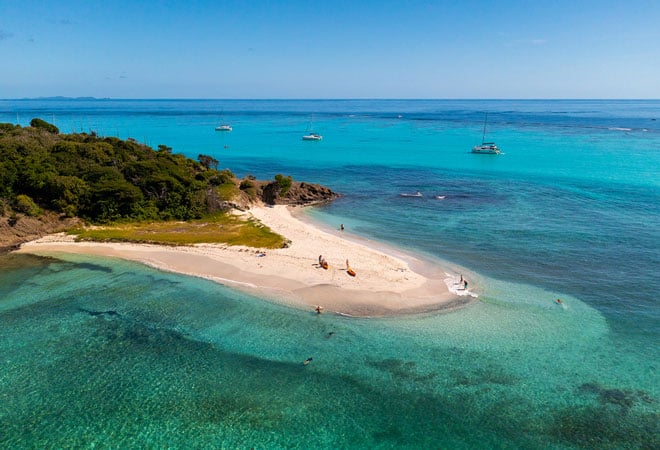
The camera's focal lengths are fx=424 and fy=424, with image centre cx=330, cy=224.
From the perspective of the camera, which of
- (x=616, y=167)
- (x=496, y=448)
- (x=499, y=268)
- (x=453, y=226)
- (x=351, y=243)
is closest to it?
(x=496, y=448)

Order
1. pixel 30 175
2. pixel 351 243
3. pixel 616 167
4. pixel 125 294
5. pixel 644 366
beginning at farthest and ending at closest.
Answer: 1. pixel 616 167
2. pixel 30 175
3. pixel 351 243
4. pixel 125 294
5. pixel 644 366

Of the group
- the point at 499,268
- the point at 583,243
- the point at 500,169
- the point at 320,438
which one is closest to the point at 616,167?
the point at 500,169

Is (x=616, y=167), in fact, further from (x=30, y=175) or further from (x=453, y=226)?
(x=30, y=175)

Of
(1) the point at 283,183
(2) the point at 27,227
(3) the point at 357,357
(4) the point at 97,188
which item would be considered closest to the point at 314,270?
(3) the point at 357,357

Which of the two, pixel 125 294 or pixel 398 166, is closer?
pixel 125 294

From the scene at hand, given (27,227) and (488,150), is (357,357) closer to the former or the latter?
(27,227)
